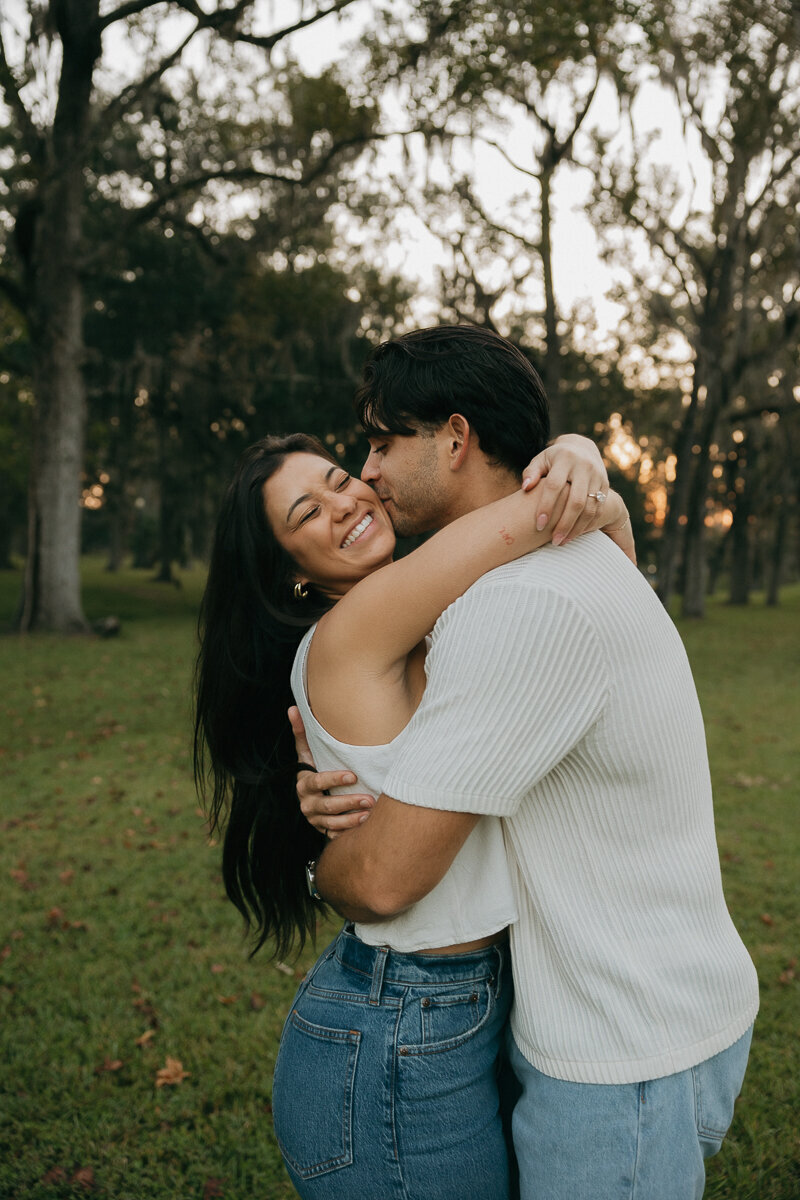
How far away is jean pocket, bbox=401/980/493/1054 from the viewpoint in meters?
1.54

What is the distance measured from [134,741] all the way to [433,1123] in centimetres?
940

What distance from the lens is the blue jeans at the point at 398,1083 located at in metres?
1.52

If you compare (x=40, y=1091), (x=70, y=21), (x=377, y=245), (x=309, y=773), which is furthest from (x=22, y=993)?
(x=377, y=245)

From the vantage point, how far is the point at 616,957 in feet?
4.74

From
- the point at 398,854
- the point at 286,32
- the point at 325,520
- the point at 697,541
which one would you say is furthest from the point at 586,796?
the point at 697,541

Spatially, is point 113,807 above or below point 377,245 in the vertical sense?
below

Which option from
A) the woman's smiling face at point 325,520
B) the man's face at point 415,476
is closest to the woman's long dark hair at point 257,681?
the woman's smiling face at point 325,520

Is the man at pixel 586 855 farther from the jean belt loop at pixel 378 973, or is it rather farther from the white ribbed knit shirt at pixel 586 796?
the jean belt loop at pixel 378 973

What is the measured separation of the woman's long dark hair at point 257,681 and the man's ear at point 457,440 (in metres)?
0.51

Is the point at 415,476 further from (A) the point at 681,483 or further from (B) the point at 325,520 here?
(A) the point at 681,483

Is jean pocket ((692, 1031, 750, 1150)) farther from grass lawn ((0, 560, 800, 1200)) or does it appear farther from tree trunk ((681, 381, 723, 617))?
tree trunk ((681, 381, 723, 617))

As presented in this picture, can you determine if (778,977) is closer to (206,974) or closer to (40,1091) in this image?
(206,974)

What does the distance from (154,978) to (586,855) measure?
4257 mm

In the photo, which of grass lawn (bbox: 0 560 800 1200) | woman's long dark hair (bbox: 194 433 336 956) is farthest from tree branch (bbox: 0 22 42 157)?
woman's long dark hair (bbox: 194 433 336 956)
